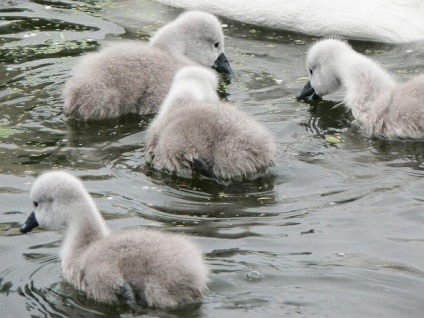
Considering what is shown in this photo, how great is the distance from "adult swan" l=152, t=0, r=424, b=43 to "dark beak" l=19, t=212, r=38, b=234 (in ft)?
15.8

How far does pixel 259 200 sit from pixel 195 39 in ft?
9.18

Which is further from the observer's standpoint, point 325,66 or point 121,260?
point 325,66

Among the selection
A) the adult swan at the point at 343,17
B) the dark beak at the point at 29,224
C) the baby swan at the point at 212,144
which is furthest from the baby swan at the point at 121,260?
the adult swan at the point at 343,17

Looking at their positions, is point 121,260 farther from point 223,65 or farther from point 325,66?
point 223,65

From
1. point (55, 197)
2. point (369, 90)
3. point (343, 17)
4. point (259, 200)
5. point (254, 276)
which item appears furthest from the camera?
point (343, 17)

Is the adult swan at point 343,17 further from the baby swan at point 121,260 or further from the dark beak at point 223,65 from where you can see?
the baby swan at point 121,260

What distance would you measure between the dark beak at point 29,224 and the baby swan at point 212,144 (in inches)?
49.3

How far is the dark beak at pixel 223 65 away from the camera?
9.41 metres

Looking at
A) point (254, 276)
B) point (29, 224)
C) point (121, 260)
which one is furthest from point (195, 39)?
point (121, 260)

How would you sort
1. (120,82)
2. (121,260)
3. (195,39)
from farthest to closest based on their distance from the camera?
(195,39), (120,82), (121,260)

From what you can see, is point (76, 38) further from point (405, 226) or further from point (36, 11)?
point (405, 226)

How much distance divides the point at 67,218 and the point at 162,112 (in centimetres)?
192

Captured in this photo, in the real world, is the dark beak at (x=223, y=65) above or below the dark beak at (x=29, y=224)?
above

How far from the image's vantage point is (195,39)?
9320mm
